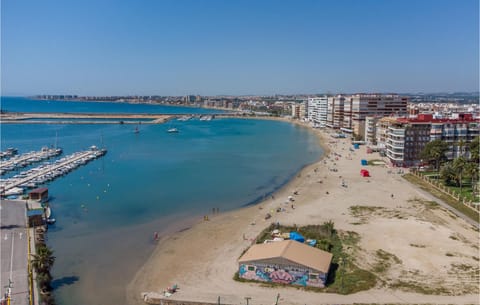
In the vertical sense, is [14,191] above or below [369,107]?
below

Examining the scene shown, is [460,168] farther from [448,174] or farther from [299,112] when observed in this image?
[299,112]

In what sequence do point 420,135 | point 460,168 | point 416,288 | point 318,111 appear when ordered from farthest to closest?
point 318,111
point 420,135
point 460,168
point 416,288

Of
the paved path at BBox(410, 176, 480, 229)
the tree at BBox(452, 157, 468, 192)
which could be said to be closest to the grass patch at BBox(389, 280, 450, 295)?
the paved path at BBox(410, 176, 480, 229)

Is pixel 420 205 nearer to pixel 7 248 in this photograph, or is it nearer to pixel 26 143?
pixel 7 248

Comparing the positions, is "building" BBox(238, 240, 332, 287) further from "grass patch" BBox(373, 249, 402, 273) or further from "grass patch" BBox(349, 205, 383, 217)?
"grass patch" BBox(349, 205, 383, 217)

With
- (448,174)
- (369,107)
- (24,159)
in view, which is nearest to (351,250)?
(448,174)
